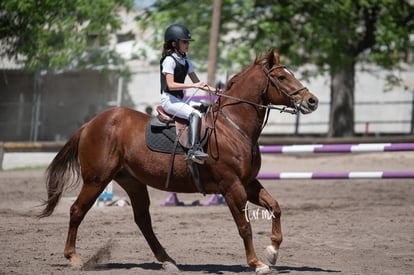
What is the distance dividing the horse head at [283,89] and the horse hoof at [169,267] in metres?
2.20

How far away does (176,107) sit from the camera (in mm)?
8656

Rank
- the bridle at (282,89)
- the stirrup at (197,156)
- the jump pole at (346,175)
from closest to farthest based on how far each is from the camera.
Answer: the stirrup at (197,156) < the bridle at (282,89) < the jump pole at (346,175)

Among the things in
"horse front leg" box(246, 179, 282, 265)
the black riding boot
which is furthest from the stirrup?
"horse front leg" box(246, 179, 282, 265)

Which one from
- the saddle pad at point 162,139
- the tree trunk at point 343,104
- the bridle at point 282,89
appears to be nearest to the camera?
the bridle at point 282,89

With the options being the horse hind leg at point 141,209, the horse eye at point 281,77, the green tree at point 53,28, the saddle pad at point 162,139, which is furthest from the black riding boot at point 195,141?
the green tree at point 53,28

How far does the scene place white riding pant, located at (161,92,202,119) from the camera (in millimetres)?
8578

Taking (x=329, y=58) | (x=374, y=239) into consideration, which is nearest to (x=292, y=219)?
(x=374, y=239)

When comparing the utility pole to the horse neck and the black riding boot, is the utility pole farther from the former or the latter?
the black riding boot

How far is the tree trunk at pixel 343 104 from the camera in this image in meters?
27.3

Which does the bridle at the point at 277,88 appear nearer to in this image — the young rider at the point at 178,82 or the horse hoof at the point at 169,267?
the young rider at the point at 178,82

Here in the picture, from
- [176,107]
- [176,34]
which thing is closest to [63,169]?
[176,107]

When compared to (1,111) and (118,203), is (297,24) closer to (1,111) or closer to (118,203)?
(1,111)

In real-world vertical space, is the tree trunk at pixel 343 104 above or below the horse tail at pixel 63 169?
above

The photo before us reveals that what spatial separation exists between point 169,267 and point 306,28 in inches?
729
